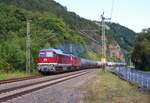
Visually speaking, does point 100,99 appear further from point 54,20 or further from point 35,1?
point 35,1

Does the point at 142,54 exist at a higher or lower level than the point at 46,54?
higher

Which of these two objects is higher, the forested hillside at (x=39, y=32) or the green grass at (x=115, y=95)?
the forested hillside at (x=39, y=32)

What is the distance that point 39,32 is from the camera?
75.7m

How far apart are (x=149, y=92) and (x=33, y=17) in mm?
83379

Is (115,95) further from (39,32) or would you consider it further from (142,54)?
(39,32)

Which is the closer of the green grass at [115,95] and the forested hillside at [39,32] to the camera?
the green grass at [115,95]

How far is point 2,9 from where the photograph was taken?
10769 cm

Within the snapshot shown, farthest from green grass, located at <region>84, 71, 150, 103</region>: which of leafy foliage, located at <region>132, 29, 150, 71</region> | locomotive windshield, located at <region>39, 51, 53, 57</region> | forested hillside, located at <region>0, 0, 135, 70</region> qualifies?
leafy foliage, located at <region>132, 29, 150, 71</region>

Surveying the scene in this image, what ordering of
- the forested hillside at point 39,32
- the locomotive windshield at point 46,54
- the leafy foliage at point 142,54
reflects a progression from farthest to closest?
the leafy foliage at point 142,54
the forested hillside at point 39,32
the locomotive windshield at point 46,54

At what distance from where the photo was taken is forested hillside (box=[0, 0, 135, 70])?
57.7 m

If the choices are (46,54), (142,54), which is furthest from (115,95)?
(142,54)

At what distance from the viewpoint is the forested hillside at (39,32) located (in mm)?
57719

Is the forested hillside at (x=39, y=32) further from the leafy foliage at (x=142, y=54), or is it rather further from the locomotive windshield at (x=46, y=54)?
the leafy foliage at (x=142, y=54)

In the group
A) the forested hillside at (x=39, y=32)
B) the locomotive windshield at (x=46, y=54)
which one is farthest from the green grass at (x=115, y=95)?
the forested hillside at (x=39, y=32)
